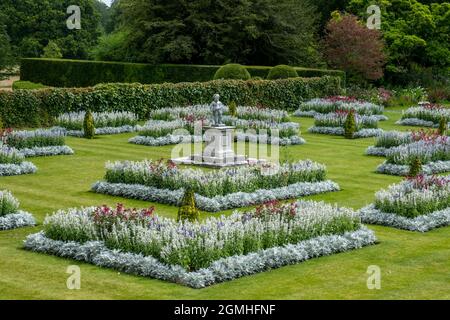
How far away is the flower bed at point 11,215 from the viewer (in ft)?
47.1

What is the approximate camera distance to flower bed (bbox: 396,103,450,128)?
110ft

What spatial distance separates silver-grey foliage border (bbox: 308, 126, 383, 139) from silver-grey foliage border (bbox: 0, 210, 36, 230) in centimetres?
1709

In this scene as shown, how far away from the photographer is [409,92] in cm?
4725

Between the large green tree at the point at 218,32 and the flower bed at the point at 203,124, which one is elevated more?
the large green tree at the point at 218,32

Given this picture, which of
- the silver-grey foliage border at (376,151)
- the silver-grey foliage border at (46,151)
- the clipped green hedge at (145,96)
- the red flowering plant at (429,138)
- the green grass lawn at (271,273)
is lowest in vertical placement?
the green grass lawn at (271,273)

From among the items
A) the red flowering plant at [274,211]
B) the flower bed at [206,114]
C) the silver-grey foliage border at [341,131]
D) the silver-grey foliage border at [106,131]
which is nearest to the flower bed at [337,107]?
the silver-grey foliage border at [341,131]

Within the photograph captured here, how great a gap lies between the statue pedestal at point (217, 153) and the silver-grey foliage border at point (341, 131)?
848 cm

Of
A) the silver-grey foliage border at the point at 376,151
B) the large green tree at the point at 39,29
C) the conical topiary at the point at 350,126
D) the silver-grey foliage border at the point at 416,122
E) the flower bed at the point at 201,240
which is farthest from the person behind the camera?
the large green tree at the point at 39,29

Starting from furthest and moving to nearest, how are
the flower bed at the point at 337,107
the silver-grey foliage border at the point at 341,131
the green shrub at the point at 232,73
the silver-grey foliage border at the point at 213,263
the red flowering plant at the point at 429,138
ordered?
1. the green shrub at the point at 232,73
2. the flower bed at the point at 337,107
3. the silver-grey foliage border at the point at 341,131
4. the red flowering plant at the point at 429,138
5. the silver-grey foliage border at the point at 213,263

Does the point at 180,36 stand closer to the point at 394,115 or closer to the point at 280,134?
the point at 394,115

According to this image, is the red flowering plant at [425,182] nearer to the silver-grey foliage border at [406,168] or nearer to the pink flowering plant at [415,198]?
the pink flowering plant at [415,198]

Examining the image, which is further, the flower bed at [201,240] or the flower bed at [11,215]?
the flower bed at [11,215]

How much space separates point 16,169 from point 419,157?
1034 cm

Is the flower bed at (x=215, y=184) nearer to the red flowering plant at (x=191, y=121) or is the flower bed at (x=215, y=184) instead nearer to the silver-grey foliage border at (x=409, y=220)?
the silver-grey foliage border at (x=409, y=220)
